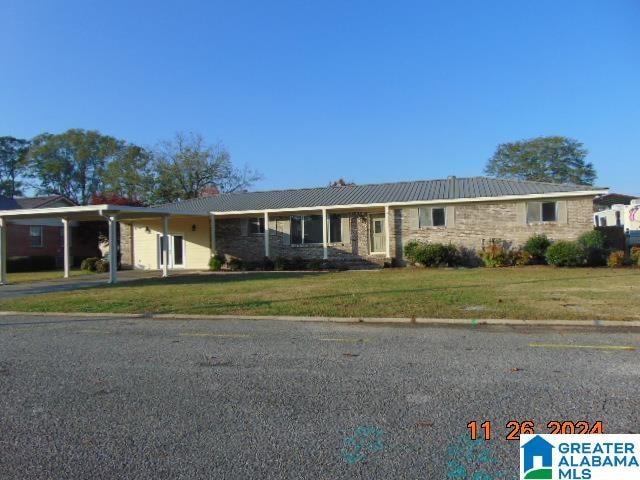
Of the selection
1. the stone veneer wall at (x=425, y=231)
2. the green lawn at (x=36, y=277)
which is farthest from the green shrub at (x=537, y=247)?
the green lawn at (x=36, y=277)

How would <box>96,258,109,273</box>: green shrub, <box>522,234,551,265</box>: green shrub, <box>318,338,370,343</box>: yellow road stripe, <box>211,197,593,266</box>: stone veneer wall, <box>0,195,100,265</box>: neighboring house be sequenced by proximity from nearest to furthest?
<box>318,338,370,343</box>: yellow road stripe → <box>522,234,551,265</box>: green shrub → <box>211,197,593,266</box>: stone veneer wall → <box>96,258,109,273</box>: green shrub → <box>0,195,100,265</box>: neighboring house

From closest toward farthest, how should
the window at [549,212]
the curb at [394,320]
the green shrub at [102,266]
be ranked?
1. the curb at [394,320]
2. the window at [549,212]
3. the green shrub at [102,266]

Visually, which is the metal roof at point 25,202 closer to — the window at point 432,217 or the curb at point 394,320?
the window at point 432,217

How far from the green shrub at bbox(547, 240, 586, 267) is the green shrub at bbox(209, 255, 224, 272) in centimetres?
1455

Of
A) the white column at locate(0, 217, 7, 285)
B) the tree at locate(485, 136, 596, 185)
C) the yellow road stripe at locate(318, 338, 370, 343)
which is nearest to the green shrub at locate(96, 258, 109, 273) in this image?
the white column at locate(0, 217, 7, 285)

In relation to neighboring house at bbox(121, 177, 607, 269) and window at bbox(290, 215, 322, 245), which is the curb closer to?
neighboring house at bbox(121, 177, 607, 269)

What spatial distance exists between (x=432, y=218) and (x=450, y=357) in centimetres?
1835

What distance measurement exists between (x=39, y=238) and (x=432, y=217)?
26.8 metres

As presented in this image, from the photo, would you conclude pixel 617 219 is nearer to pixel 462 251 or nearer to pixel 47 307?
pixel 462 251

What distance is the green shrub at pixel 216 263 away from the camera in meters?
26.3

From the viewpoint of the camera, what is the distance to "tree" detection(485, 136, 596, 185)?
60.0 m

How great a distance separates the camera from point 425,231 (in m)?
24.6

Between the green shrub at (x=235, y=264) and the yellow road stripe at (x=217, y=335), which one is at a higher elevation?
the green shrub at (x=235, y=264)

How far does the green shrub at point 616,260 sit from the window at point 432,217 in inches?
262
